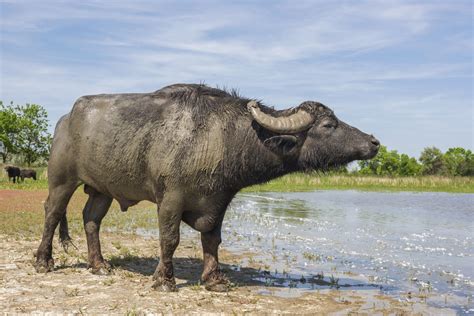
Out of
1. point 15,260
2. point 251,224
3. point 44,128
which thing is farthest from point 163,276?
point 44,128

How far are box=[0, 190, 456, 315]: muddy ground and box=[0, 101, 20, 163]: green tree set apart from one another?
55048 millimetres

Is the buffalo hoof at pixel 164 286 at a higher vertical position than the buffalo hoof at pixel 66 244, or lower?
lower

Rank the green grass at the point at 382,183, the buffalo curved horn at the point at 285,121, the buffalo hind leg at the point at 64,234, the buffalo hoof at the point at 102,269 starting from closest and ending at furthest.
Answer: the buffalo curved horn at the point at 285,121 → the buffalo hoof at the point at 102,269 → the buffalo hind leg at the point at 64,234 → the green grass at the point at 382,183

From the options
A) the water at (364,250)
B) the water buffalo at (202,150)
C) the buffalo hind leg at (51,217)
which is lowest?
the water at (364,250)

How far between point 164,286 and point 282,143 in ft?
7.26

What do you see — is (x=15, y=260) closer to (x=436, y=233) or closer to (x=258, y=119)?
(x=258, y=119)

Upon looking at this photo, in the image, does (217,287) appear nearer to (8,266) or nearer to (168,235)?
(168,235)

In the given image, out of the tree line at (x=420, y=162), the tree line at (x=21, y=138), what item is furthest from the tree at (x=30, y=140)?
the tree line at (x=420, y=162)

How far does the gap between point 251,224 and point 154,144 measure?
8.22 metres

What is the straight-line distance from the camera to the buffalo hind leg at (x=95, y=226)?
7.46 m

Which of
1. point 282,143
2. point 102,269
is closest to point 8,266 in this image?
point 102,269

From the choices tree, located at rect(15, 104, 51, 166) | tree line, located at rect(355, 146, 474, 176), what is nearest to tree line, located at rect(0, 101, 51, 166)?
tree, located at rect(15, 104, 51, 166)

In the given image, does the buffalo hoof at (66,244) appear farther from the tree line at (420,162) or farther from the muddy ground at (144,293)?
the tree line at (420,162)

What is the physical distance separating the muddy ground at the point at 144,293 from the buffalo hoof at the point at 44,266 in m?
0.08
